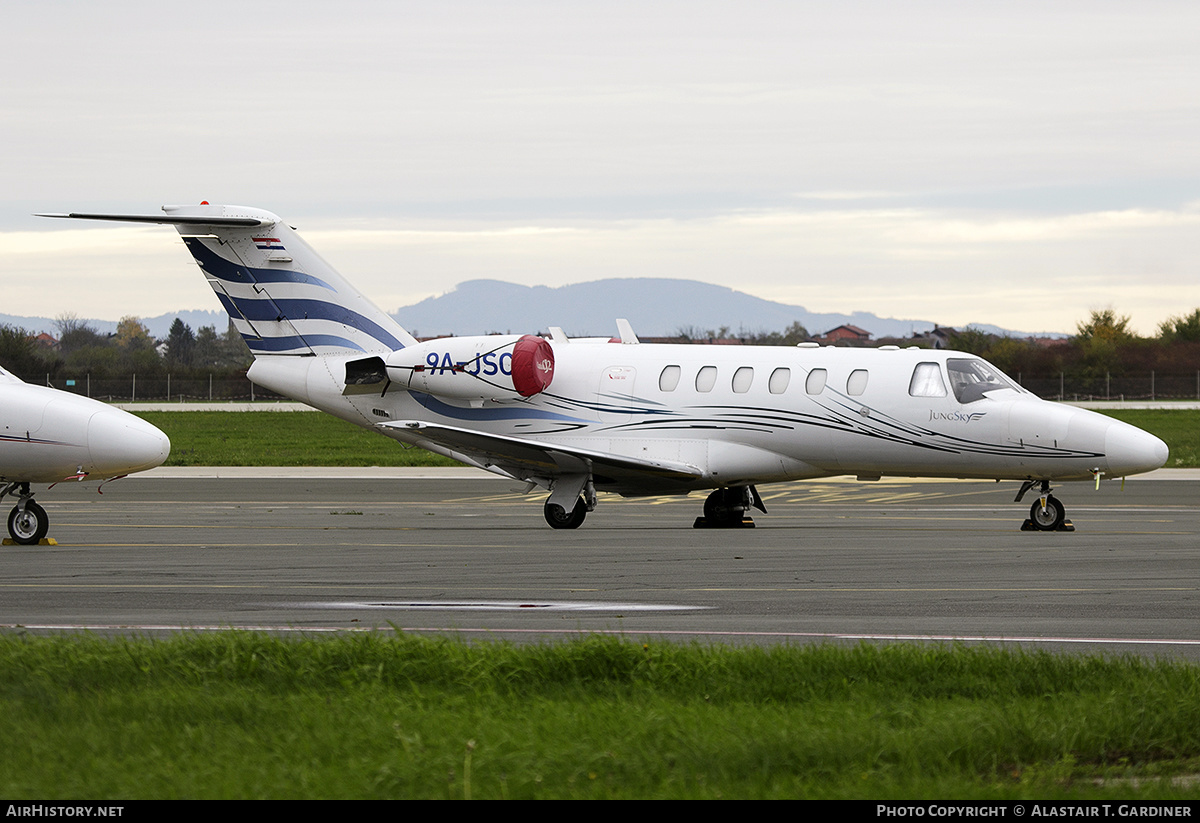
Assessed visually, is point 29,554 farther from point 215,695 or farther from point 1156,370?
point 1156,370

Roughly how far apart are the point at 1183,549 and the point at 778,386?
682 cm

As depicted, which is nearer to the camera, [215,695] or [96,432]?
[215,695]

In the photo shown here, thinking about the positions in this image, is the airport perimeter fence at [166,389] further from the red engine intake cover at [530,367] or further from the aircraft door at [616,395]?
the aircraft door at [616,395]

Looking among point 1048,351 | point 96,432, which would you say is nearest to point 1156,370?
point 1048,351

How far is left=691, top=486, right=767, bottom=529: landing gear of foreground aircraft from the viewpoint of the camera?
76.1 ft

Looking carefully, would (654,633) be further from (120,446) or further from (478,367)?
(478,367)

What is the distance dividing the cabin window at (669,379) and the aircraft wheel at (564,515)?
234 cm

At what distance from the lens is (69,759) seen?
6.60 meters

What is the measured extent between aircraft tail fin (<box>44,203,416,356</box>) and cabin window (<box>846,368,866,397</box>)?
25.8 feet

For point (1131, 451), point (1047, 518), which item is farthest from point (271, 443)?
point (1131, 451)

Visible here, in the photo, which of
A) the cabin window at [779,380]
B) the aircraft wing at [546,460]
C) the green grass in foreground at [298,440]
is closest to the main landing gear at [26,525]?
the aircraft wing at [546,460]

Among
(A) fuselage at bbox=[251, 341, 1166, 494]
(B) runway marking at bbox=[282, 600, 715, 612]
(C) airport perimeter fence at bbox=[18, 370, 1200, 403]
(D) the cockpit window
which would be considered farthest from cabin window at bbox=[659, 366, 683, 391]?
(C) airport perimeter fence at bbox=[18, 370, 1200, 403]

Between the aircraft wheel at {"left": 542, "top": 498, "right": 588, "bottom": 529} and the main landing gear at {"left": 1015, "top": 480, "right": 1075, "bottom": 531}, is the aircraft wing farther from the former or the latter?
the main landing gear at {"left": 1015, "top": 480, "right": 1075, "bottom": 531}

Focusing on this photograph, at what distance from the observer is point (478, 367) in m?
24.0
